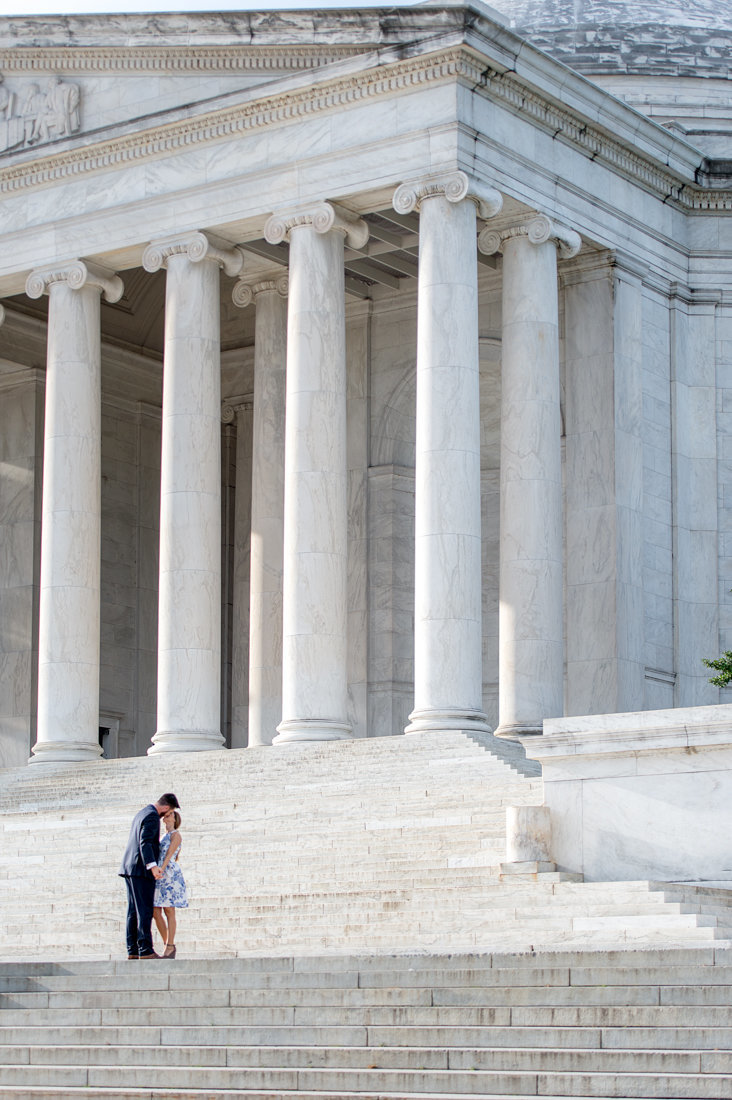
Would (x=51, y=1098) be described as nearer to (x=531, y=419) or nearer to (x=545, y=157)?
(x=531, y=419)

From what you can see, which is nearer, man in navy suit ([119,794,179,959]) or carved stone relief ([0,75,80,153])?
man in navy suit ([119,794,179,959])

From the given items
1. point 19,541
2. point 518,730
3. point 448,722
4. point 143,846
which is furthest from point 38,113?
point 143,846

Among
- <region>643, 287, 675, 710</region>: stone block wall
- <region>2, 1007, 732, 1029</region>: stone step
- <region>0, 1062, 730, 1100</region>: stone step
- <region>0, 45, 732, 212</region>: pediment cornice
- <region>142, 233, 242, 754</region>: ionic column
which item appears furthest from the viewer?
<region>643, 287, 675, 710</region>: stone block wall

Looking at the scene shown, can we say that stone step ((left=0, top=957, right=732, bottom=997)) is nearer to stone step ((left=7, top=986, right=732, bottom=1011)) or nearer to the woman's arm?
stone step ((left=7, top=986, right=732, bottom=1011))

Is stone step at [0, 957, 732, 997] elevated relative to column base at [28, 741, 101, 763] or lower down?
lower down

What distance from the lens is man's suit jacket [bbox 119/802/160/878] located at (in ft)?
92.9

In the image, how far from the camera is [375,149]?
4806 centimetres

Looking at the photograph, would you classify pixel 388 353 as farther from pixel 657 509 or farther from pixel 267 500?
pixel 657 509

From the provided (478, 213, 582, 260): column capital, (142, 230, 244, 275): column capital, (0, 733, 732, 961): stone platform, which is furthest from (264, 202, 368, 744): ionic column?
(478, 213, 582, 260): column capital

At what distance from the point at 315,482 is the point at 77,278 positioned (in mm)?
10364

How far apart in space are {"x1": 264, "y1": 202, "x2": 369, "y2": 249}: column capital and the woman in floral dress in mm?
23328

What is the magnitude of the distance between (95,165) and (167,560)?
11.5m

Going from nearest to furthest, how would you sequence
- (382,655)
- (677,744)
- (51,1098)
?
(51,1098), (677,744), (382,655)

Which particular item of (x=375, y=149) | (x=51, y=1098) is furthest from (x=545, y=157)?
(x=51, y=1098)
